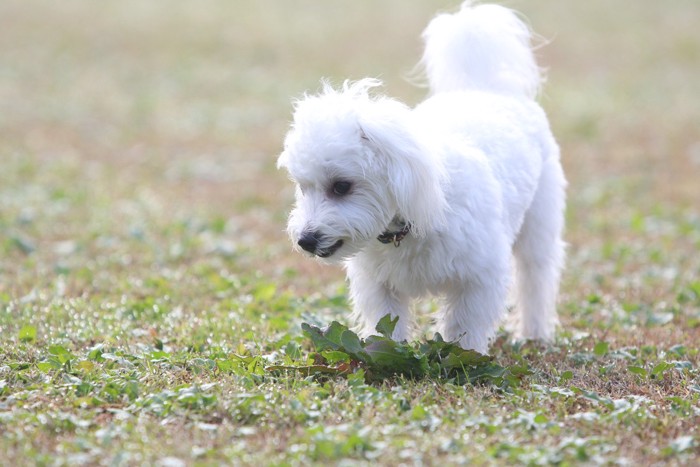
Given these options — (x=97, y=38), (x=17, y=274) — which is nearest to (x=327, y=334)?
(x=17, y=274)

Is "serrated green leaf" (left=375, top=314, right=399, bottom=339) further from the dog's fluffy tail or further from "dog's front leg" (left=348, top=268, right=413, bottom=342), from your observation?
the dog's fluffy tail

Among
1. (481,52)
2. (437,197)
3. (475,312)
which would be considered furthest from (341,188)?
(481,52)

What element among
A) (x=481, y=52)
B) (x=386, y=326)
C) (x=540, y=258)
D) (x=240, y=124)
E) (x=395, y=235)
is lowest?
(x=386, y=326)

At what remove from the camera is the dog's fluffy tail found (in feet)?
20.7

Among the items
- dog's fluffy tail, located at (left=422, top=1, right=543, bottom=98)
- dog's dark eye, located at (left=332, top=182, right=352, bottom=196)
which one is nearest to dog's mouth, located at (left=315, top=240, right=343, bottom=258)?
dog's dark eye, located at (left=332, top=182, right=352, bottom=196)

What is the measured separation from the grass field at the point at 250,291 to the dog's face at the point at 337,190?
71 centimetres

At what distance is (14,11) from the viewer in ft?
76.6

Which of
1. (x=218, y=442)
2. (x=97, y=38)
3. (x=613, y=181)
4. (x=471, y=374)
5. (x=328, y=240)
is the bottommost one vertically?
(x=218, y=442)

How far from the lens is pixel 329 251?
4.68 m

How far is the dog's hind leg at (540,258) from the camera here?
6.17m

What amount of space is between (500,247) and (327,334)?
1.02 metres

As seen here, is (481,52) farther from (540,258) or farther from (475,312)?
(475,312)

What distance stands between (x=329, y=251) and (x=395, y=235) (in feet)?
1.28

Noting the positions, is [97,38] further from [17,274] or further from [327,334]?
[327,334]
